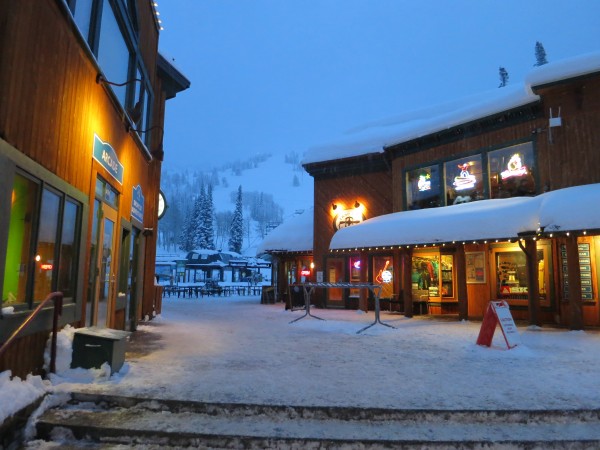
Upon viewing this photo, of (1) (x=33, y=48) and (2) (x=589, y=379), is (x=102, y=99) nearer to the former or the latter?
(1) (x=33, y=48)

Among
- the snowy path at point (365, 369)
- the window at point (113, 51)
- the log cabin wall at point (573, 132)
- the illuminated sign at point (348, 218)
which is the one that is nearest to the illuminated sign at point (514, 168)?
the log cabin wall at point (573, 132)

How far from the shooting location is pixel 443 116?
15477 mm

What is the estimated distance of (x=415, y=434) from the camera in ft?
13.4

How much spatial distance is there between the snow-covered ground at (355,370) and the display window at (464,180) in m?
5.50

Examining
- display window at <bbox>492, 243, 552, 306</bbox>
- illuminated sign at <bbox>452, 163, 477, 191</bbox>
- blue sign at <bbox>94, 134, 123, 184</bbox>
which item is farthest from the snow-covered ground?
illuminated sign at <bbox>452, 163, 477, 191</bbox>

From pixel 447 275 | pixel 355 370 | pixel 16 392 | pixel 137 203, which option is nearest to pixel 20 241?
pixel 16 392

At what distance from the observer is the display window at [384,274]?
57.2 ft

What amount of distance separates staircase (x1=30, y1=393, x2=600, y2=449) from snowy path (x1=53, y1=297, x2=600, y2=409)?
0.46ft

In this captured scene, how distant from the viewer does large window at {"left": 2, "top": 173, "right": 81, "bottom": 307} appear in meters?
4.50

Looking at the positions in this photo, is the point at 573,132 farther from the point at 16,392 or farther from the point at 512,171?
the point at 16,392

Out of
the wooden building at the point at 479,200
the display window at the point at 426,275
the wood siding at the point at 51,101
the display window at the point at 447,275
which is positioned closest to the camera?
the wood siding at the point at 51,101

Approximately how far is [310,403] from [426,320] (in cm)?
958

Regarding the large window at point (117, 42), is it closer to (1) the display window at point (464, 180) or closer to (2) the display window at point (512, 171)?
(1) the display window at point (464, 180)

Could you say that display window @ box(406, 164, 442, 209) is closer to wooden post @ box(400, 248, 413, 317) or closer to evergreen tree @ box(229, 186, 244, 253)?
wooden post @ box(400, 248, 413, 317)
